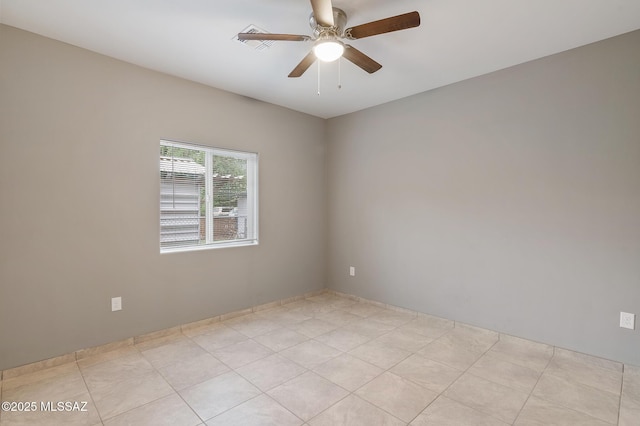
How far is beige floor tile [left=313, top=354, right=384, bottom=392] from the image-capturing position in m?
2.21

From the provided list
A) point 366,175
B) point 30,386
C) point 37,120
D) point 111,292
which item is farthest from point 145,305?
point 366,175

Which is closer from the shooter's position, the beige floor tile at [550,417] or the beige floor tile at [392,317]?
the beige floor tile at [550,417]

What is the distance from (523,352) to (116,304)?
3.63m

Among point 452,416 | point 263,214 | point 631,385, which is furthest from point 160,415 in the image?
point 631,385

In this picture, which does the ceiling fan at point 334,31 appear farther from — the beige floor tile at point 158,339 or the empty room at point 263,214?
the beige floor tile at point 158,339

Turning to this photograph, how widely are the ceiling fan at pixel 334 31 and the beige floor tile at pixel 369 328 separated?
2.45 m

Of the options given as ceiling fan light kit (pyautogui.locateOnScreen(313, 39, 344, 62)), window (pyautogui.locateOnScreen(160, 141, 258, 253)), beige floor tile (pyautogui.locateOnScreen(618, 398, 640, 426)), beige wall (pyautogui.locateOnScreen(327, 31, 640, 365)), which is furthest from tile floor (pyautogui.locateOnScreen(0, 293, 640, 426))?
ceiling fan light kit (pyautogui.locateOnScreen(313, 39, 344, 62))

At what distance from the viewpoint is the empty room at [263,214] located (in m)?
2.04

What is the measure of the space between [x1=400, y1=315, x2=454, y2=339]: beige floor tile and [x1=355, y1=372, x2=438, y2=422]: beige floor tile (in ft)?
3.12

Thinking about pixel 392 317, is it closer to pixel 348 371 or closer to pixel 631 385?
pixel 348 371

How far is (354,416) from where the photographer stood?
1.85 metres

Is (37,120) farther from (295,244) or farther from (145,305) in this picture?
(295,244)

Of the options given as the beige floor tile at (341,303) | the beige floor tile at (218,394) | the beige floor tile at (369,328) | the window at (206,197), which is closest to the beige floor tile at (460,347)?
the beige floor tile at (369,328)

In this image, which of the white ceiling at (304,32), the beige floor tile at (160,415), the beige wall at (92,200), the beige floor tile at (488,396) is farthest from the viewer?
the beige wall at (92,200)
